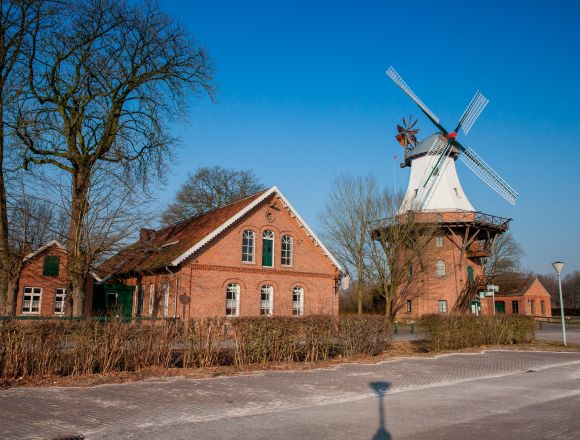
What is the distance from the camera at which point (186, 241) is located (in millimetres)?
26047

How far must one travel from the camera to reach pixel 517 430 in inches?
277

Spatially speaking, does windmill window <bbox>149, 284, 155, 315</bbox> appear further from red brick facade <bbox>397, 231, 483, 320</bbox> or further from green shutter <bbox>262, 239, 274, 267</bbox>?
red brick facade <bbox>397, 231, 483, 320</bbox>

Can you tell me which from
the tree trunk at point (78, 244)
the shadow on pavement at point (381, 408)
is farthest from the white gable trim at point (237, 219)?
the shadow on pavement at point (381, 408)

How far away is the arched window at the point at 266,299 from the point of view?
26156mm

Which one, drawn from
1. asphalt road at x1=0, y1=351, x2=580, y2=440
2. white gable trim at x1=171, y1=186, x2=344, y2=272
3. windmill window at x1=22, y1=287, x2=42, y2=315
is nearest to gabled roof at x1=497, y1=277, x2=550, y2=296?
white gable trim at x1=171, y1=186, x2=344, y2=272

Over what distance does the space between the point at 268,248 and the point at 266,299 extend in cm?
271

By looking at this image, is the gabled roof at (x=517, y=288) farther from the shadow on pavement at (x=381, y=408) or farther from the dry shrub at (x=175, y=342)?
the shadow on pavement at (x=381, y=408)

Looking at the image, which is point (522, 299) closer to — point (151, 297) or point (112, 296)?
point (151, 297)

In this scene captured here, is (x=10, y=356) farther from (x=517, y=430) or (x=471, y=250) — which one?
(x=471, y=250)

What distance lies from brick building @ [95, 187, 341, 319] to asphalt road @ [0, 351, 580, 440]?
1242 centimetres

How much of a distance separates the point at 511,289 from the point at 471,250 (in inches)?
850

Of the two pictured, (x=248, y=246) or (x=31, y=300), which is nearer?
(x=248, y=246)

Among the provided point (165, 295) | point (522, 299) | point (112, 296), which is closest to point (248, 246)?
point (165, 295)

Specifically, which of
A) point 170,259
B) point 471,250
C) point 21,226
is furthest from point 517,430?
point 471,250
